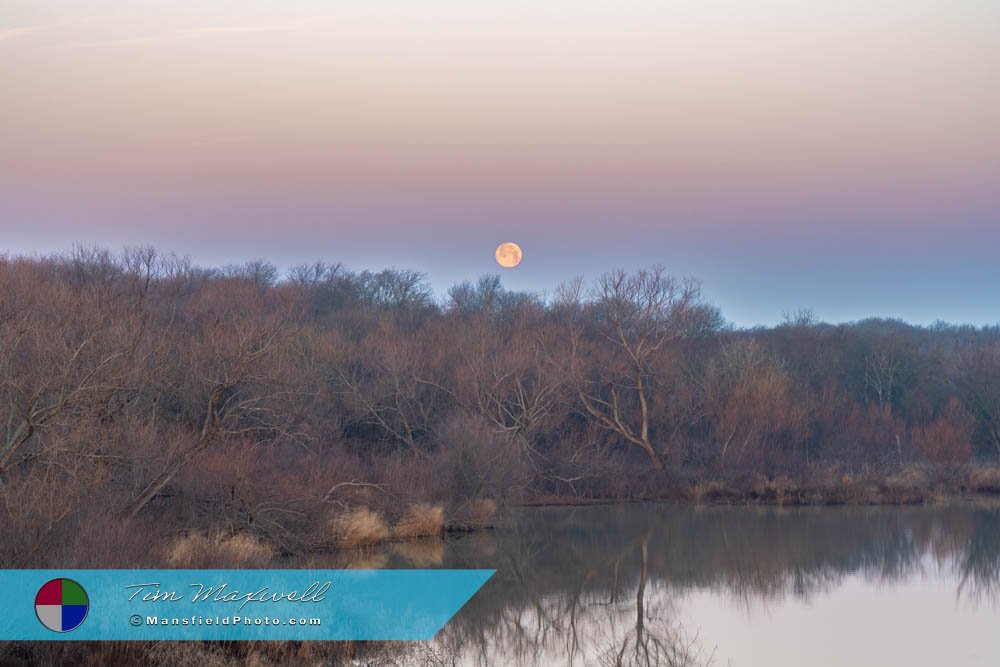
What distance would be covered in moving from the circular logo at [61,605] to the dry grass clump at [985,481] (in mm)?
34023

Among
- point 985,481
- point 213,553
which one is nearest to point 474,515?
point 213,553

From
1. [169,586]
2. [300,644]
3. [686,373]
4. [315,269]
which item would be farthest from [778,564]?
[315,269]

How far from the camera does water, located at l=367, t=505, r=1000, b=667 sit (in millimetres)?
14297

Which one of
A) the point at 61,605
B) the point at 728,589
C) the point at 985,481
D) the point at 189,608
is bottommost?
the point at 728,589

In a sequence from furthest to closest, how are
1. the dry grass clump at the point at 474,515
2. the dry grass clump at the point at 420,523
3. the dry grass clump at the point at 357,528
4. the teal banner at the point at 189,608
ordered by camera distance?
the dry grass clump at the point at 474,515
the dry grass clump at the point at 420,523
the dry grass clump at the point at 357,528
the teal banner at the point at 189,608

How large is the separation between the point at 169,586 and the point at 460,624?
17.9 feet

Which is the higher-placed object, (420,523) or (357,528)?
(357,528)

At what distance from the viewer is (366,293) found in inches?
2419

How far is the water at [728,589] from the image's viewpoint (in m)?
14.3

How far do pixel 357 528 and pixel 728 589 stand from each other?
8.95m

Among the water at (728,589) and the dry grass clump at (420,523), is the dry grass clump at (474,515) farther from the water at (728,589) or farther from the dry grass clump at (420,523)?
the dry grass clump at (420,523)

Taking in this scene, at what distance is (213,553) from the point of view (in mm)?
14484

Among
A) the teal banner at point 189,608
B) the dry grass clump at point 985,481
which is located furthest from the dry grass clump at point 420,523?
Result: the dry grass clump at point 985,481

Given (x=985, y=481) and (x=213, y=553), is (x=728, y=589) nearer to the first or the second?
(x=213, y=553)
